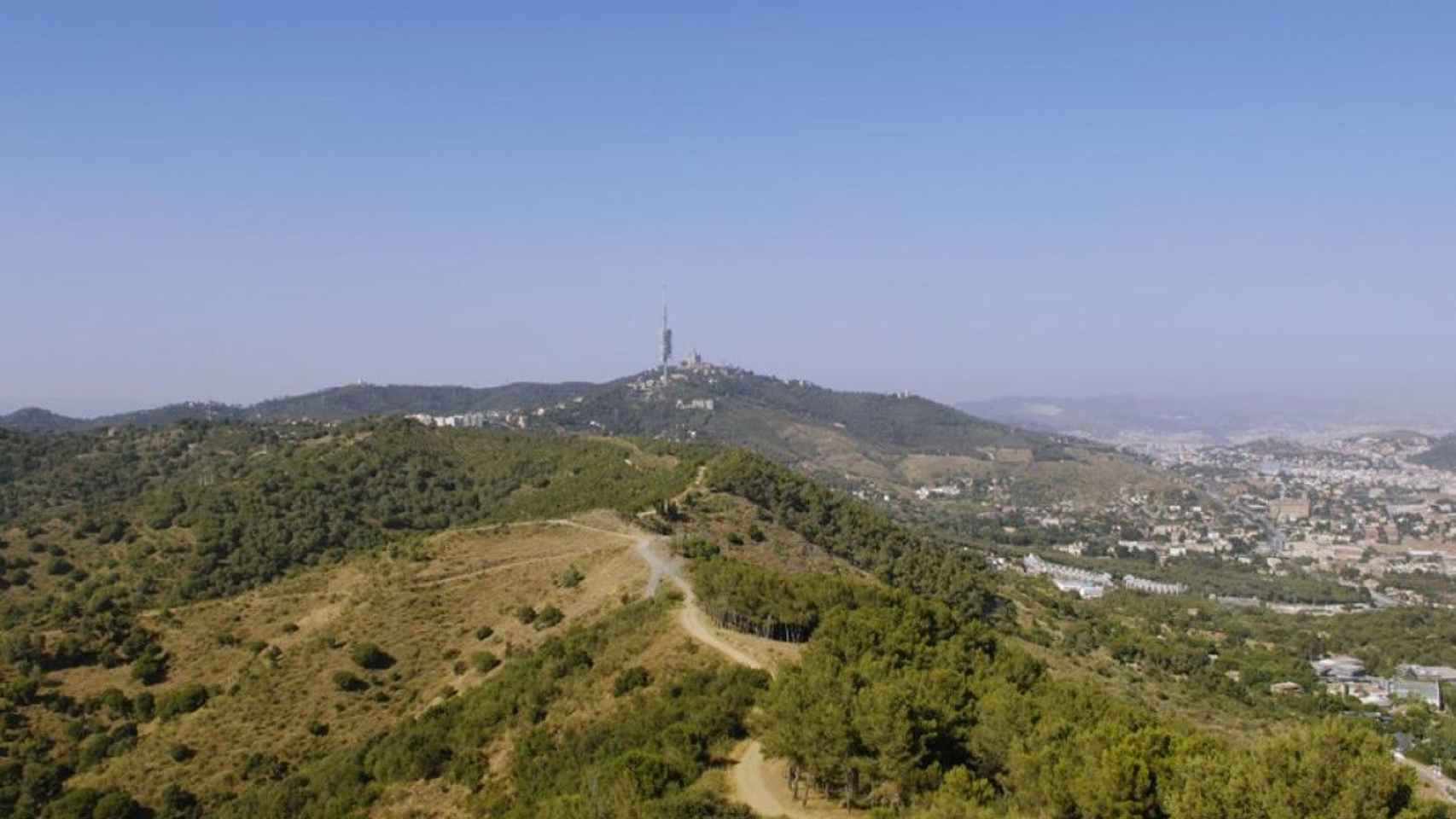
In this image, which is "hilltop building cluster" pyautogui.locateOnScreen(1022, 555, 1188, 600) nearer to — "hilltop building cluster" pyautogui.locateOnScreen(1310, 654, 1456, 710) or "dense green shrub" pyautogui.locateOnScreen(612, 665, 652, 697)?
"hilltop building cluster" pyautogui.locateOnScreen(1310, 654, 1456, 710)

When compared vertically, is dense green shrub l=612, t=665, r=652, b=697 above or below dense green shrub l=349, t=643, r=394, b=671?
above

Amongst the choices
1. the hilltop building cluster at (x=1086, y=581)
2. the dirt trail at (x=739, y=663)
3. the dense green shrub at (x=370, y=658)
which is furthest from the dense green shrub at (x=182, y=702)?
the hilltop building cluster at (x=1086, y=581)

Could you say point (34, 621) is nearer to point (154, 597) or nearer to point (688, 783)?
point (154, 597)

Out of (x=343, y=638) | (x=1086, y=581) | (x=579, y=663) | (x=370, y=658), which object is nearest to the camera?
(x=579, y=663)

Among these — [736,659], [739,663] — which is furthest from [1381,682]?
[739,663]

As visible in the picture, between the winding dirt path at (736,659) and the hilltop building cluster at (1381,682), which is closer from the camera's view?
the winding dirt path at (736,659)

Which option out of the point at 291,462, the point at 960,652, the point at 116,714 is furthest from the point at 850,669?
the point at 291,462

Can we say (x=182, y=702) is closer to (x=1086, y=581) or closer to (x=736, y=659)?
(x=736, y=659)

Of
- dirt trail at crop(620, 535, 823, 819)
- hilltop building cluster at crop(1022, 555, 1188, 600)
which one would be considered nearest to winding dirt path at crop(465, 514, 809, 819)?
dirt trail at crop(620, 535, 823, 819)

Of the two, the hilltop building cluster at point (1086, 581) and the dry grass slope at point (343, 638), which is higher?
the dry grass slope at point (343, 638)

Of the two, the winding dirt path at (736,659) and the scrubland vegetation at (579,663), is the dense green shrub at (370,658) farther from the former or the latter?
the winding dirt path at (736,659)

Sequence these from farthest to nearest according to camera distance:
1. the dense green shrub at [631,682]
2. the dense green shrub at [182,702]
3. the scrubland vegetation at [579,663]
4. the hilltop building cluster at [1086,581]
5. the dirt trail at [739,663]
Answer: the hilltop building cluster at [1086,581], the dense green shrub at [182,702], the dense green shrub at [631,682], the dirt trail at [739,663], the scrubland vegetation at [579,663]
